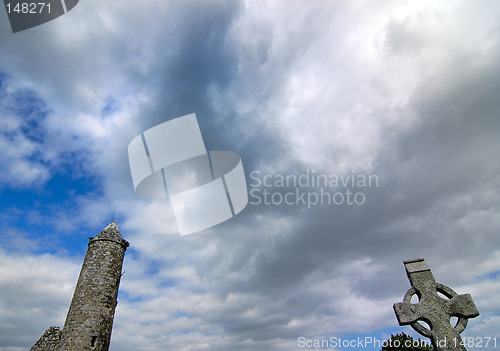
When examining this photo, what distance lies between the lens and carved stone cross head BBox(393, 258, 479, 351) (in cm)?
659

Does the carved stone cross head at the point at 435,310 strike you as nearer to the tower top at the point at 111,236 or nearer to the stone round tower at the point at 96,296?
the stone round tower at the point at 96,296

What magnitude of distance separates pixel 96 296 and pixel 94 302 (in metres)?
0.28

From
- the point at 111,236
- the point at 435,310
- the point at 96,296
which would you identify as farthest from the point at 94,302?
the point at 435,310

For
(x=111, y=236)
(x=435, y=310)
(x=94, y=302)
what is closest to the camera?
(x=435, y=310)

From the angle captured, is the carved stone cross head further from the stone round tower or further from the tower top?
the tower top

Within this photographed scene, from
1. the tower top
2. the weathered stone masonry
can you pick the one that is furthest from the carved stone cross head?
the tower top

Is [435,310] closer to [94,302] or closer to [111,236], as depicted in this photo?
[94,302]

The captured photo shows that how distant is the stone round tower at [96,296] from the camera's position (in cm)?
1285

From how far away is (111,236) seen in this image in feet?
52.3

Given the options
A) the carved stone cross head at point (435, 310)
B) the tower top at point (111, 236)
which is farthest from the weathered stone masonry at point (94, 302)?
the carved stone cross head at point (435, 310)

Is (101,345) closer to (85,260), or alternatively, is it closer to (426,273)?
(85,260)

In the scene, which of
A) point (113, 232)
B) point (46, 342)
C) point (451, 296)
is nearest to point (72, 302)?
point (46, 342)

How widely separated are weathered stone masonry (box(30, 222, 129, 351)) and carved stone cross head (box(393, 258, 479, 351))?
13.2 metres

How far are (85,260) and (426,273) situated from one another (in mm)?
15610
